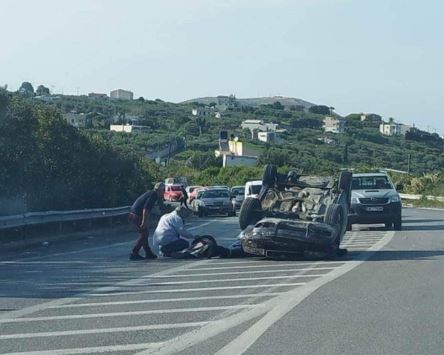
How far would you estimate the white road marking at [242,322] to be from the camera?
30.1 feet

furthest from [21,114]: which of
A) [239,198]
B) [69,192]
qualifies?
[239,198]

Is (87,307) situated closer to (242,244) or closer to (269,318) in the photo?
(269,318)

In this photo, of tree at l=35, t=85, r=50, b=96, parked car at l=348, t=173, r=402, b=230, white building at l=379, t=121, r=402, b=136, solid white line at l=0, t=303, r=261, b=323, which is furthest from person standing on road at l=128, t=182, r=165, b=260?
white building at l=379, t=121, r=402, b=136

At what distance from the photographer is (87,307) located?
38.5 feet

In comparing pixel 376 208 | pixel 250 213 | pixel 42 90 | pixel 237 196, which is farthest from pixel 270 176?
pixel 42 90

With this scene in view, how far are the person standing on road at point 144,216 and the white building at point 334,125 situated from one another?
374 feet

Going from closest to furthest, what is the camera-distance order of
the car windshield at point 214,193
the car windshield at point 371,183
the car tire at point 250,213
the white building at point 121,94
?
1. the car tire at point 250,213
2. the car windshield at point 371,183
3. the car windshield at point 214,193
4. the white building at point 121,94

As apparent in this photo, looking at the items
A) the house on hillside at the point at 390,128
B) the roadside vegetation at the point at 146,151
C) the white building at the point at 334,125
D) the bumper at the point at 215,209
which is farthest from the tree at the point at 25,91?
the house on hillside at the point at 390,128

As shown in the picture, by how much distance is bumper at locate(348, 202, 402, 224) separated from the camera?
28625mm

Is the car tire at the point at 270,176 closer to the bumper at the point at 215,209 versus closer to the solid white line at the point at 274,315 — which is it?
the solid white line at the point at 274,315

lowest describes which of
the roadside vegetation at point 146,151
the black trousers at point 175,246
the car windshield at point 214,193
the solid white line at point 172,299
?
the solid white line at point 172,299

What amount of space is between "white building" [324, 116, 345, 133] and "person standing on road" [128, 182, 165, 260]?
114 meters

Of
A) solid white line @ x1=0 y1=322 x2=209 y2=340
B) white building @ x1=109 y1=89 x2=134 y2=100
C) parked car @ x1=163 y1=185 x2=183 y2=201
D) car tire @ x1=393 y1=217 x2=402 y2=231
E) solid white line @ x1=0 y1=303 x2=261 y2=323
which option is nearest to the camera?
solid white line @ x1=0 y1=322 x2=209 y2=340

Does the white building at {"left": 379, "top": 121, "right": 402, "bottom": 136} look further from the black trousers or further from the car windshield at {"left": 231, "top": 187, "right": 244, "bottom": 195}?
the black trousers
